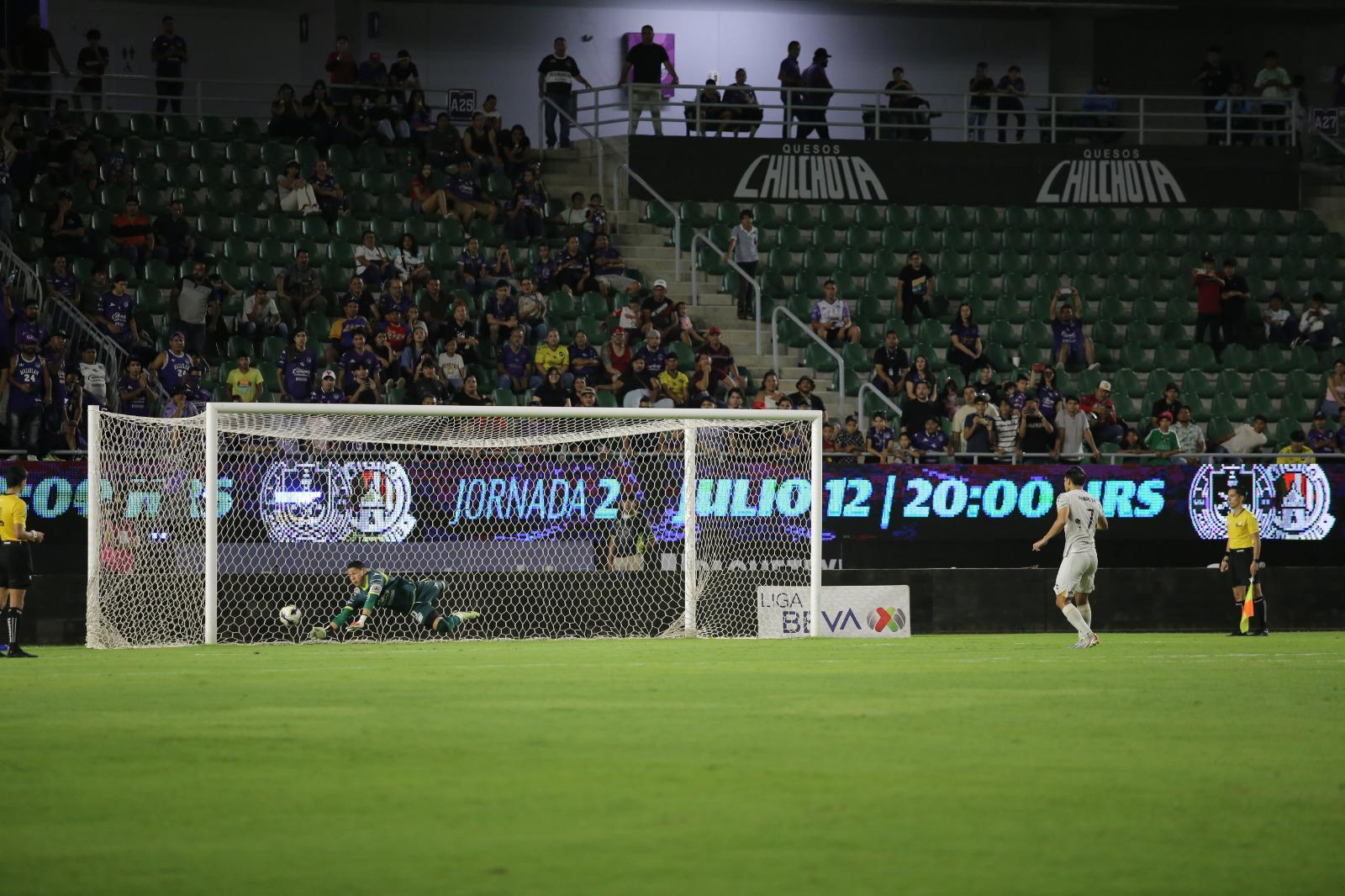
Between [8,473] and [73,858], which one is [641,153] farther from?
[73,858]

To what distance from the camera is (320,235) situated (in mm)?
25625

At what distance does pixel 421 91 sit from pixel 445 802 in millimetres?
21333

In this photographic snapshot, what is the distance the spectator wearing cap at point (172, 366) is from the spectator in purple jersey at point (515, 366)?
12.3ft

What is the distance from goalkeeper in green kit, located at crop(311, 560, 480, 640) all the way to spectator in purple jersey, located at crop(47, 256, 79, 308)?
5606 mm

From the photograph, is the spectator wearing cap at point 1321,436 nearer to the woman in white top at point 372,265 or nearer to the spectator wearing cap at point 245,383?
the woman in white top at point 372,265

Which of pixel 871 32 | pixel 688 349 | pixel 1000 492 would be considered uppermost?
pixel 871 32

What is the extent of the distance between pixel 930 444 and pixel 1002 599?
7.41 ft

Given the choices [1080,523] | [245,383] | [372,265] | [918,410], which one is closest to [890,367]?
[918,410]

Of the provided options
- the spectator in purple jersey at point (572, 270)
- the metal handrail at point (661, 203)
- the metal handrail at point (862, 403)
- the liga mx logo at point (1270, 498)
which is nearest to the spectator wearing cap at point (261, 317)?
the spectator in purple jersey at point (572, 270)

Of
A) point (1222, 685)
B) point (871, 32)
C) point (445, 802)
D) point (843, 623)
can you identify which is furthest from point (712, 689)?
point (871, 32)

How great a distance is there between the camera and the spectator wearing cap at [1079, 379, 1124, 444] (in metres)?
24.3

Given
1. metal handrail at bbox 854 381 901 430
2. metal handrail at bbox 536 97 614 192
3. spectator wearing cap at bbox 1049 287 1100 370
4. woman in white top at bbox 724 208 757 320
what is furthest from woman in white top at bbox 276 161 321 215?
spectator wearing cap at bbox 1049 287 1100 370

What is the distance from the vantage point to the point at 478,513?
1997 centimetres

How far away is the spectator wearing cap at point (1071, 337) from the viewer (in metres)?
26.7
